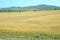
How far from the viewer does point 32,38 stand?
3.00ft

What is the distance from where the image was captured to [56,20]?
106cm

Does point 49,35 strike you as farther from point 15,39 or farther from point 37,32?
point 15,39

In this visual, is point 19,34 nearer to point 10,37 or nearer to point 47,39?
point 10,37

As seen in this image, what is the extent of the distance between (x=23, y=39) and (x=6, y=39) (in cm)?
12

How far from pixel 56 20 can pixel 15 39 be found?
0.35 m

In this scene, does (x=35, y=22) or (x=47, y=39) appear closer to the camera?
(x=47, y=39)

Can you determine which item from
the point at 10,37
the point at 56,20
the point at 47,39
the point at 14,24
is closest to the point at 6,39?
the point at 10,37

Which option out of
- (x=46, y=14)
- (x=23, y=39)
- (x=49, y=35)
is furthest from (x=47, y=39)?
(x=46, y=14)

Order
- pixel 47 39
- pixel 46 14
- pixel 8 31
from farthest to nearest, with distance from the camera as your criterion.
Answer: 1. pixel 46 14
2. pixel 8 31
3. pixel 47 39

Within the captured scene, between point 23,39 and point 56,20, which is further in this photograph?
point 56,20

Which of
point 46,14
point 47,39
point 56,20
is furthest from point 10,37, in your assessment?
point 46,14

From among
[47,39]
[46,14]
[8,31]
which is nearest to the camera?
[47,39]

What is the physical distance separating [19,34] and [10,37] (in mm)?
64

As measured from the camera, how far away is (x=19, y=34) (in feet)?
3.14
